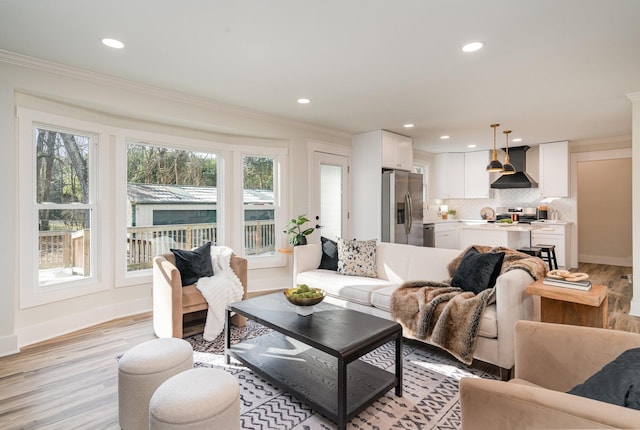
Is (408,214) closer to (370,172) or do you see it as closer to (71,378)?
(370,172)

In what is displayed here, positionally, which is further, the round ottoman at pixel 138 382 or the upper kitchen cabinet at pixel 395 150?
the upper kitchen cabinet at pixel 395 150

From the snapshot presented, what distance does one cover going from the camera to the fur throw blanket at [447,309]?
2.50 m

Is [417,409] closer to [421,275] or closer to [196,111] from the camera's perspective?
[421,275]

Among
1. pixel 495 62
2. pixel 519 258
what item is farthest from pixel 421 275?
pixel 495 62

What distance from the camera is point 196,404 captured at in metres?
1.51

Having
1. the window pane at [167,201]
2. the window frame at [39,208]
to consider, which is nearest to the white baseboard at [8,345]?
the window frame at [39,208]

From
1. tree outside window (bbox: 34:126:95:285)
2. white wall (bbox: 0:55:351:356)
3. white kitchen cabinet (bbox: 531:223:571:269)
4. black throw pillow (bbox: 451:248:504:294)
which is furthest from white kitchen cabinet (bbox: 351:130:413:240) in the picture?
tree outside window (bbox: 34:126:95:285)

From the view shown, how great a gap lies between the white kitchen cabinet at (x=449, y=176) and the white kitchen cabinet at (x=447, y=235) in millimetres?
749

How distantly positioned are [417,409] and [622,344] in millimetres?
1174

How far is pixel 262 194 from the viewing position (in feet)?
16.5

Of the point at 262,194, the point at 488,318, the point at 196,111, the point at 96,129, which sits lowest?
the point at 488,318

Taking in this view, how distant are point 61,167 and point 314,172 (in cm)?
321

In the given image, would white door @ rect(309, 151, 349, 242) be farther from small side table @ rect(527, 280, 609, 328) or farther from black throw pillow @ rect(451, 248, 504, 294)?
small side table @ rect(527, 280, 609, 328)

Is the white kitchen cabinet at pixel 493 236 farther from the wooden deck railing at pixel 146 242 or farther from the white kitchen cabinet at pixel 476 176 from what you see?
the wooden deck railing at pixel 146 242
